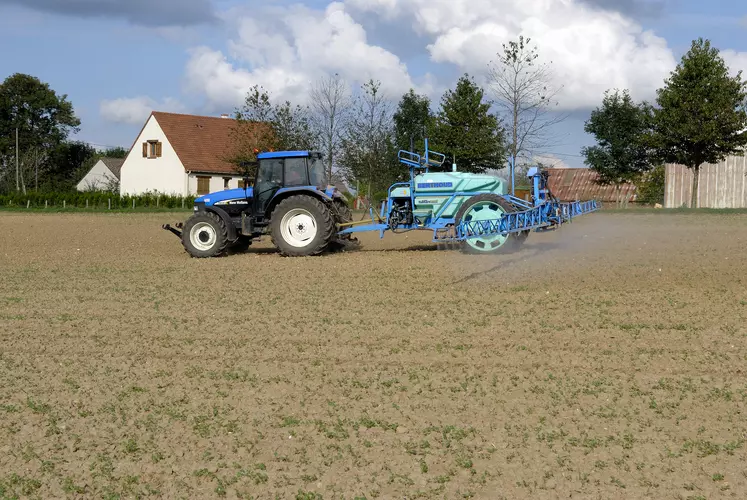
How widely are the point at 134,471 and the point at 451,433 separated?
1.98 meters

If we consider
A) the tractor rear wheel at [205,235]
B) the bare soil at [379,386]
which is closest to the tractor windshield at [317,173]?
the tractor rear wheel at [205,235]

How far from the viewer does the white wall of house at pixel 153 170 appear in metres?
56.0

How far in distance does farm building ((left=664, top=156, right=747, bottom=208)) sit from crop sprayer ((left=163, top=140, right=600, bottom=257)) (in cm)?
2776

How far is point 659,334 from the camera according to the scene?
8.79 meters

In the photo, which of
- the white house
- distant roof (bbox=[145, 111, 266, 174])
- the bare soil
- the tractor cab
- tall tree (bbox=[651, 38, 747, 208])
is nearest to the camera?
Answer: the bare soil

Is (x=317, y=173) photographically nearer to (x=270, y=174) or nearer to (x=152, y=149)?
(x=270, y=174)

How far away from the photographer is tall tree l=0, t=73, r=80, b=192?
2953 inches

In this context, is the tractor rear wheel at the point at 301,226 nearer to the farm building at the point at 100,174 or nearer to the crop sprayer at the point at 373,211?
the crop sprayer at the point at 373,211

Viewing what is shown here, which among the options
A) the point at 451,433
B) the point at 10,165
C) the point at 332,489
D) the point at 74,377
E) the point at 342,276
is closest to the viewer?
the point at 332,489

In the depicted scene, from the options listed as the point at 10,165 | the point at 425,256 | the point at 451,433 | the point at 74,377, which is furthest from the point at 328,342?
the point at 10,165

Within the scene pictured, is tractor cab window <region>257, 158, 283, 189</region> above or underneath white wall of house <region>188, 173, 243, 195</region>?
underneath

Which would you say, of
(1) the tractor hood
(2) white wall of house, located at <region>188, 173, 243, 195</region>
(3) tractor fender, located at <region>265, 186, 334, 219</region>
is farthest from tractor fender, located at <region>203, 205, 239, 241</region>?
(2) white wall of house, located at <region>188, 173, 243, 195</region>

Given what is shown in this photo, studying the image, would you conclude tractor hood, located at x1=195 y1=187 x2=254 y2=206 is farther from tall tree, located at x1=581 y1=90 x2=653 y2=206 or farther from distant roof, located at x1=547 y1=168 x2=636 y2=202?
distant roof, located at x1=547 y1=168 x2=636 y2=202

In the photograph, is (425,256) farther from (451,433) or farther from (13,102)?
(13,102)
